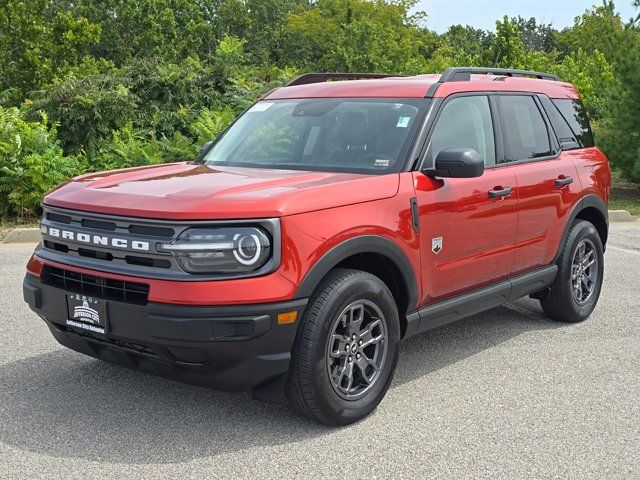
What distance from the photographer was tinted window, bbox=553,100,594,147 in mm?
6341

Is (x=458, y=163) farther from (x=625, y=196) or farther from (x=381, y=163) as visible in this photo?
(x=625, y=196)

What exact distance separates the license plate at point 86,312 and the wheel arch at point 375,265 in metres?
0.97

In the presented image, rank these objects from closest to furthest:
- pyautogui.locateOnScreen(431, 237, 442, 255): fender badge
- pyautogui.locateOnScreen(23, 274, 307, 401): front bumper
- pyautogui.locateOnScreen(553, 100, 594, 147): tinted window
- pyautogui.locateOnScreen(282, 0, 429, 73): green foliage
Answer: pyautogui.locateOnScreen(23, 274, 307, 401): front bumper → pyautogui.locateOnScreen(431, 237, 442, 255): fender badge → pyautogui.locateOnScreen(553, 100, 594, 147): tinted window → pyautogui.locateOnScreen(282, 0, 429, 73): green foliage

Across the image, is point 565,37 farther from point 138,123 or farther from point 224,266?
point 224,266

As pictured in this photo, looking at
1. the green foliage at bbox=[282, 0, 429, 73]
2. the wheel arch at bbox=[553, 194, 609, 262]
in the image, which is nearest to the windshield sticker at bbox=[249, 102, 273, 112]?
the wheel arch at bbox=[553, 194, 609, 262]

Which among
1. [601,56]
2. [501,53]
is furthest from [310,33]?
[501,53]

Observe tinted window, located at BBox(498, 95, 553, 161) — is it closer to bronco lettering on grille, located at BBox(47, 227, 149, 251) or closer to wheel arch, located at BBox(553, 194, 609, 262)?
wheel arch, located at BBox(553, 194, 609, 262)

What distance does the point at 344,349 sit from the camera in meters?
4.19

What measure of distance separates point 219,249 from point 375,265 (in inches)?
44.4

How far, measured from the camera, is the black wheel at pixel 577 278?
20.1ft

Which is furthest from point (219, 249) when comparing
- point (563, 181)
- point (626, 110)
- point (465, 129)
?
point (626, 110)

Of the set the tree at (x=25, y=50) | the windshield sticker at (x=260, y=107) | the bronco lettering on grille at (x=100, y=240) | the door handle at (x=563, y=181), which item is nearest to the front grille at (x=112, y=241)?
the bronco lettering on grille at (x=100, y=240)

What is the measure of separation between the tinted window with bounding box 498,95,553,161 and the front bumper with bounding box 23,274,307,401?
242 cm

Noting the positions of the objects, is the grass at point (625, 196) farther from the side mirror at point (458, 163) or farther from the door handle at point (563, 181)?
the side mirror at point (458, 163)
